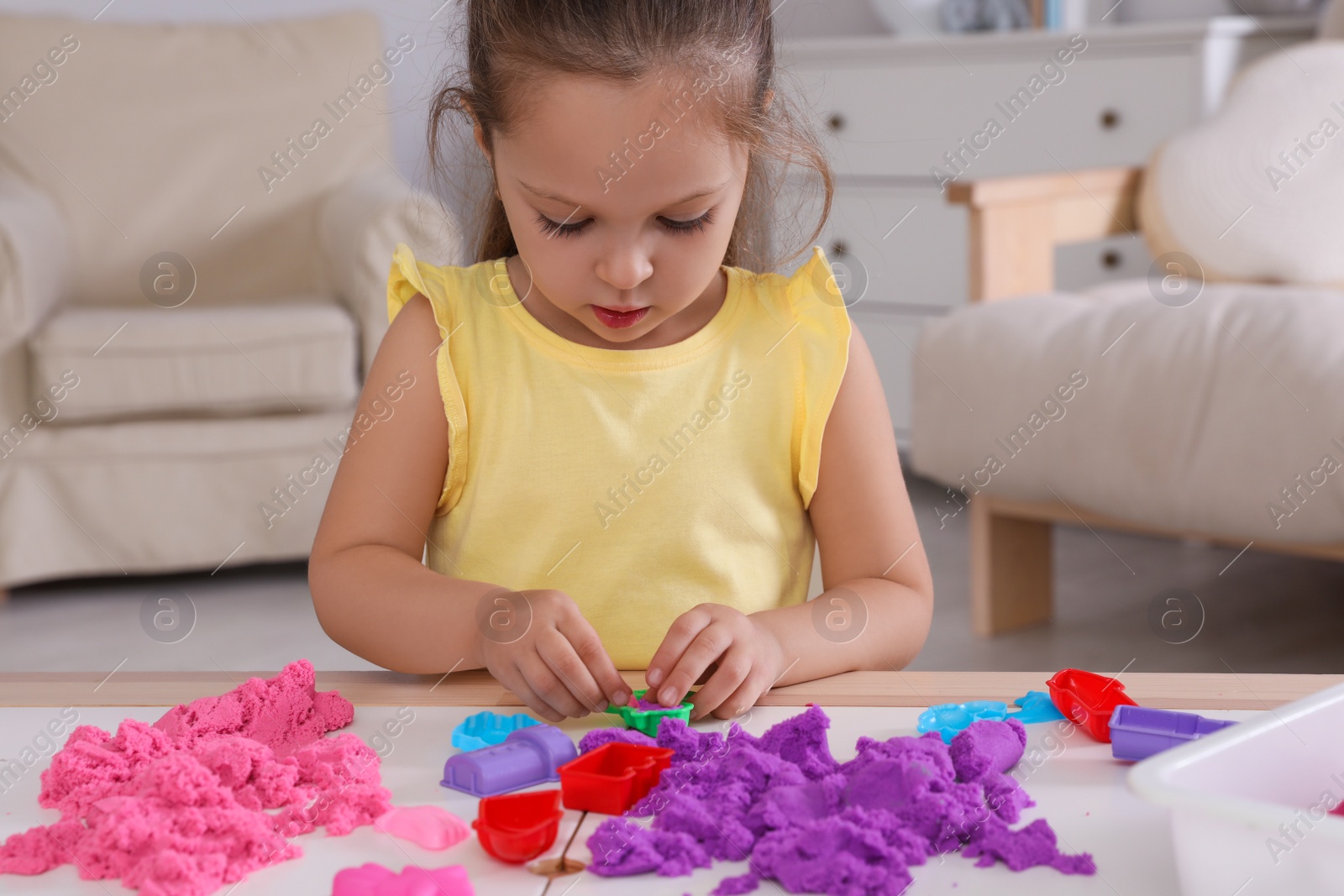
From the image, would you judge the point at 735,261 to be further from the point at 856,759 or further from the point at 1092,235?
the point at 1092,235

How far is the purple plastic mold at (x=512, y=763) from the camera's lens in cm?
50

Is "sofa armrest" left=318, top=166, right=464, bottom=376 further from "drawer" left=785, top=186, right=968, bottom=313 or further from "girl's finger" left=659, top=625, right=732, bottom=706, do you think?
"girl's finger" left=659, top=625, right=732, bottom=706

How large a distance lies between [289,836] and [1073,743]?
1.03 ft

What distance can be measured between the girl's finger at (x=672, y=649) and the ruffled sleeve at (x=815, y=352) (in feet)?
0.87

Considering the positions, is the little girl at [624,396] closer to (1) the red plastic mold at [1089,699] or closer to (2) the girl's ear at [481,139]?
(2) the girl's ear at [481,139]

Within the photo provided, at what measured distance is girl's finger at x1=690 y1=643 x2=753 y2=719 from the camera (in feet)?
1.93

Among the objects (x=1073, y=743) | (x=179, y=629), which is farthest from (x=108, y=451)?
(x=1073, y=743)

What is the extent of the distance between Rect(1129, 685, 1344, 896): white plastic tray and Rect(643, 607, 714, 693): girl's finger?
0.25m

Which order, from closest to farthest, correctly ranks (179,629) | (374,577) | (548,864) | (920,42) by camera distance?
(548,864) → (374,577) → (179,629) → (920,42)

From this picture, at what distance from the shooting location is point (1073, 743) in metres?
0.55

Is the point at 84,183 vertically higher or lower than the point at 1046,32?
lower

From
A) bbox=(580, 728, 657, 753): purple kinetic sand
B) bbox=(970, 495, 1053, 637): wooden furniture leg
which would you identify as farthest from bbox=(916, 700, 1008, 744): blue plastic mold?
bbox=(970, 495, 1053, 637): wooden furniture leg

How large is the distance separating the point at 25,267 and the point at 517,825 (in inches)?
76.9

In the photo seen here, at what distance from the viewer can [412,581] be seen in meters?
0.74
